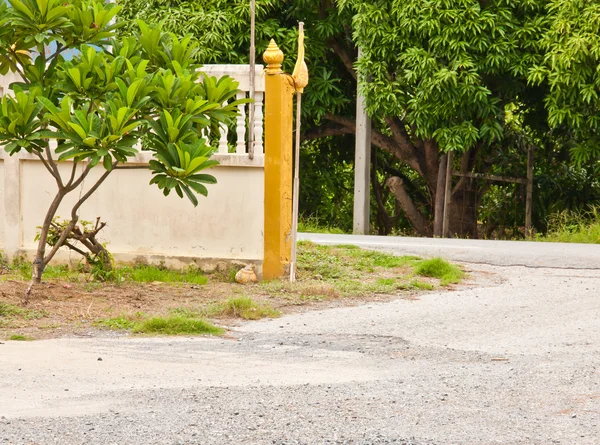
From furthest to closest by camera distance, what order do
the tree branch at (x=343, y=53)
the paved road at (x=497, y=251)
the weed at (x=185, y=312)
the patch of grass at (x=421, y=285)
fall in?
1. the tree branch at (x=343, y=53)
2. the paved road at (x=497, y=251)
3. the patch of grass at (x=421, y=285)
4. the weed at (x=185, y=312)

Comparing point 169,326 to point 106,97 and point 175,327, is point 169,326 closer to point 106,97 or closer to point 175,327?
point 175,327

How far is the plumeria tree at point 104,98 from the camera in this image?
870 centimetres

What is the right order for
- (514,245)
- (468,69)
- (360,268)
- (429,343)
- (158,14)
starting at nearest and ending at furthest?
(429,343) < (360,268) < (514,245) < (468,69) < (158,14)

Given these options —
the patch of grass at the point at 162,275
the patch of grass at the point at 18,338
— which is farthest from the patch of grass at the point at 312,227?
the patch of grass at the point at 18,338

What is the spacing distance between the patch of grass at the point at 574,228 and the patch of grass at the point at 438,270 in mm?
4177

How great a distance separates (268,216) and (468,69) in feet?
20.4

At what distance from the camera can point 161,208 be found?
36.0ft

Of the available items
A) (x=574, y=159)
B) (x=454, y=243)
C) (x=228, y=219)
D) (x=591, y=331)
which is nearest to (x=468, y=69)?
(x=574, y=159)

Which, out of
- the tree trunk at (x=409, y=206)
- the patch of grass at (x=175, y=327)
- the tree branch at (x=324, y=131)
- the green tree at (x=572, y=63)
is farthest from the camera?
the tree trunk at (x=409, y=206)

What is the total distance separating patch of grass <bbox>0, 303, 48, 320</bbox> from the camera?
8.49 m

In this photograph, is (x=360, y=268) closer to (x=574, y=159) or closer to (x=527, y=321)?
(x=527, y=321)

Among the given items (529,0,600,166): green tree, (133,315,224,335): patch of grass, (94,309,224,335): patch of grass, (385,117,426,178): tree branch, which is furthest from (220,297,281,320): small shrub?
(385,117,426,178): tree branch

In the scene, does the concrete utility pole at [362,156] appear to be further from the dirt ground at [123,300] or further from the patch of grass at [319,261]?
the dirt ground at [123,300]

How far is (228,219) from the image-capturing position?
35.2ft
